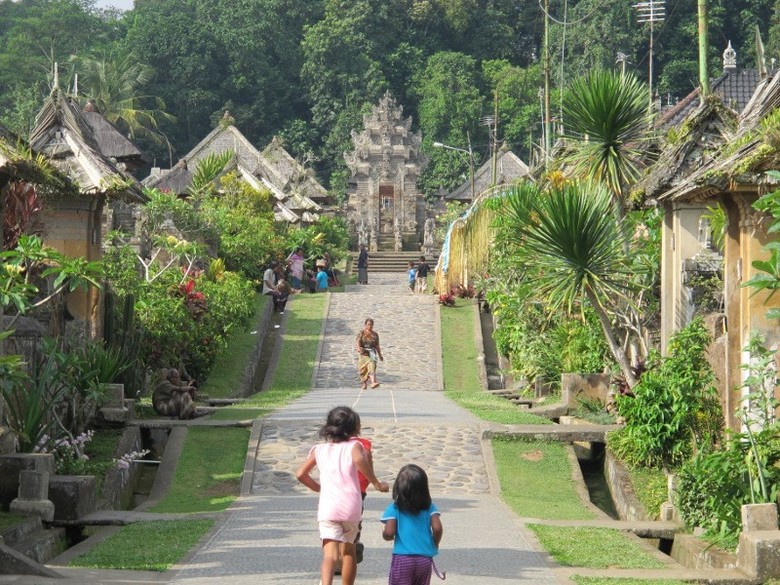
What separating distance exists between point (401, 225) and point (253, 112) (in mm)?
23828

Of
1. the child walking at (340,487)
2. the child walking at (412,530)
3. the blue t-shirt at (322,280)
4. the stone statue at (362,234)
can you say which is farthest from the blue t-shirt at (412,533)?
the stone statue at (362,234)

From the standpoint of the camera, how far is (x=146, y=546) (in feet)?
44.1

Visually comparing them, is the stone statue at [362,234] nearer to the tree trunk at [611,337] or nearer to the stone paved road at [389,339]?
the stone paved road at [389,339]

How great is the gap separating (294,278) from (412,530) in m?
33.8

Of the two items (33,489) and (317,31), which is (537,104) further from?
(33,489)

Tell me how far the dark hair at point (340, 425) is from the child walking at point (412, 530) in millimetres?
844

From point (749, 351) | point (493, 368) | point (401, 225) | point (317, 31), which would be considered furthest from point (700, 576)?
point (317, 31)

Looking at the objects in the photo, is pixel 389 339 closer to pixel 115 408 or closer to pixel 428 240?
pixel 115 408

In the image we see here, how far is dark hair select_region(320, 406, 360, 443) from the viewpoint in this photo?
10477 mm

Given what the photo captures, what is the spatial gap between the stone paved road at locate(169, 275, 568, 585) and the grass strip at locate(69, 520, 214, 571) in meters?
0.23

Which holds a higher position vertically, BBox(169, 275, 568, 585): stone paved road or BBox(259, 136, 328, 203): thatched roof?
BBox(259, 136, 328, 203): thatched roof

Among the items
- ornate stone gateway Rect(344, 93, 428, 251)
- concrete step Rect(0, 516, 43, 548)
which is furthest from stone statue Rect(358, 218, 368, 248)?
concrete step Rect(0, 516, 43, 548)

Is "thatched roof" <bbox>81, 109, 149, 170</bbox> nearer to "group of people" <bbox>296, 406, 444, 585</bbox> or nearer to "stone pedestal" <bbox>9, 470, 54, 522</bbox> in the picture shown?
"stone pedestal" <bbox>9, 470, 54, 522</bbox>

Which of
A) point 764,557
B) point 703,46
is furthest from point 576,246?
point 764,557
